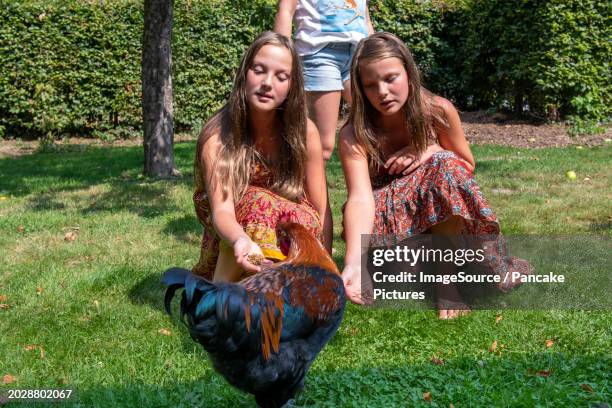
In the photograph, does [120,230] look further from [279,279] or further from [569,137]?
[569,137]

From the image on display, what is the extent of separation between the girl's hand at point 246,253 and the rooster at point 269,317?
58 mm

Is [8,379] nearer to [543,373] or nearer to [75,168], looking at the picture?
[543,373]

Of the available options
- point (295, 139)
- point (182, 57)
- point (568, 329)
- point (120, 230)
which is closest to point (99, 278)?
point (120, 230)

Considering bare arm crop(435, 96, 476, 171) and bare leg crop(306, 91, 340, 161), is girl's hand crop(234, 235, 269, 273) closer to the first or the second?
bare arm crop(435, 96, 476, 171)

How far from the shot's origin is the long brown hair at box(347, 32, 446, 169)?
3326 millimetres

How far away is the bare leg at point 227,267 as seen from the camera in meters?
2.84

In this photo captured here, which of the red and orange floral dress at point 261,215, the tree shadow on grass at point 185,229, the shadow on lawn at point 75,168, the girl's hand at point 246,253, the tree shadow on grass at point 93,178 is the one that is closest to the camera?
the girl's hand at point 246,253

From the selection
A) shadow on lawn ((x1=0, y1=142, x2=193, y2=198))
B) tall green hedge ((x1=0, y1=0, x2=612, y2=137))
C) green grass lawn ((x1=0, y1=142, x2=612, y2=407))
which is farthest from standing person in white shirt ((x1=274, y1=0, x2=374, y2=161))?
tall green hedge ((x1=0, y1=0, x2=612, y2=137))

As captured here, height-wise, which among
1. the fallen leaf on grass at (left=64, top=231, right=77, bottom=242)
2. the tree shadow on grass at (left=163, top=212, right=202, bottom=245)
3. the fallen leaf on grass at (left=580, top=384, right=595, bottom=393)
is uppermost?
the fallen leaf on grass at (left=580, top=384, right=595, bottom=393)

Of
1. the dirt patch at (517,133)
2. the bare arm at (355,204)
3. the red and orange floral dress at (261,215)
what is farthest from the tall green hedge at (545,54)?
the red and orange floral dress at (261,215)

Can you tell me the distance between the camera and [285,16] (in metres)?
3.96

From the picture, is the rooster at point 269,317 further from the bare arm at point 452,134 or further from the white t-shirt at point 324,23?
the white t-shirt at point 324,23

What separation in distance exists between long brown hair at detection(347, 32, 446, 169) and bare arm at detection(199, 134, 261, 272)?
790 mm

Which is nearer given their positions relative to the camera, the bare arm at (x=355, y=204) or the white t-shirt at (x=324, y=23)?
the bare arm at (x=355, y=204)
